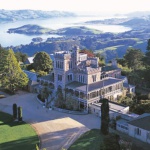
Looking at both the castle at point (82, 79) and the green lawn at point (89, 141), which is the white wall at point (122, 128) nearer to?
the green lawn at point (89, 141)

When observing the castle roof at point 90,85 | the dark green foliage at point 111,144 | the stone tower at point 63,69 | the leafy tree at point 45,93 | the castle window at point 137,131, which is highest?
the stone tower at point 63,69

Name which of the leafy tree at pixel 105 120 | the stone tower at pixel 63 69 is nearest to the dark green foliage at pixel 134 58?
the stone tower at pixel 63 69

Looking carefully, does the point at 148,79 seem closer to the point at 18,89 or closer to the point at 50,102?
the point at 50,102

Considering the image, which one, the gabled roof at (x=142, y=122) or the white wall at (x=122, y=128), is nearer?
the gabled roof at (x=142, y=122)

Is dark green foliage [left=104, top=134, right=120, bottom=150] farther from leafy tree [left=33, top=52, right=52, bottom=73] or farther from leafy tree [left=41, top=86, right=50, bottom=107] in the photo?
leafy tree [left=33, top=52, right=52, bottom=73]

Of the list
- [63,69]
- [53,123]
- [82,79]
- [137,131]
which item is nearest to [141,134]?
[137,131]

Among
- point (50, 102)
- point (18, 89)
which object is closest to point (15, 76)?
point (18, 89)

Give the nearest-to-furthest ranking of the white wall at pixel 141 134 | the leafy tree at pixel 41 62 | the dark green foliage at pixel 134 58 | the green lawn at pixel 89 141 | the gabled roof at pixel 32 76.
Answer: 1. the green lawn at pixel 89 141
2. the white wall at pixel 141 134
3. the gabled roof at pixel 32 76
4. the leafy tree at pixel 41 62
5. the dark green foliage at pixel 134 58

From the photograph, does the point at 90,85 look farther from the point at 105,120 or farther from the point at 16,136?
the point at 16,136

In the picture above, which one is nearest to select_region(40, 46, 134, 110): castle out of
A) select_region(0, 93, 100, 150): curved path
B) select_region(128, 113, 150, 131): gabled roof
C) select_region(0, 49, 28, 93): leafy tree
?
select_region(0, 93, 100, 150): curved path
